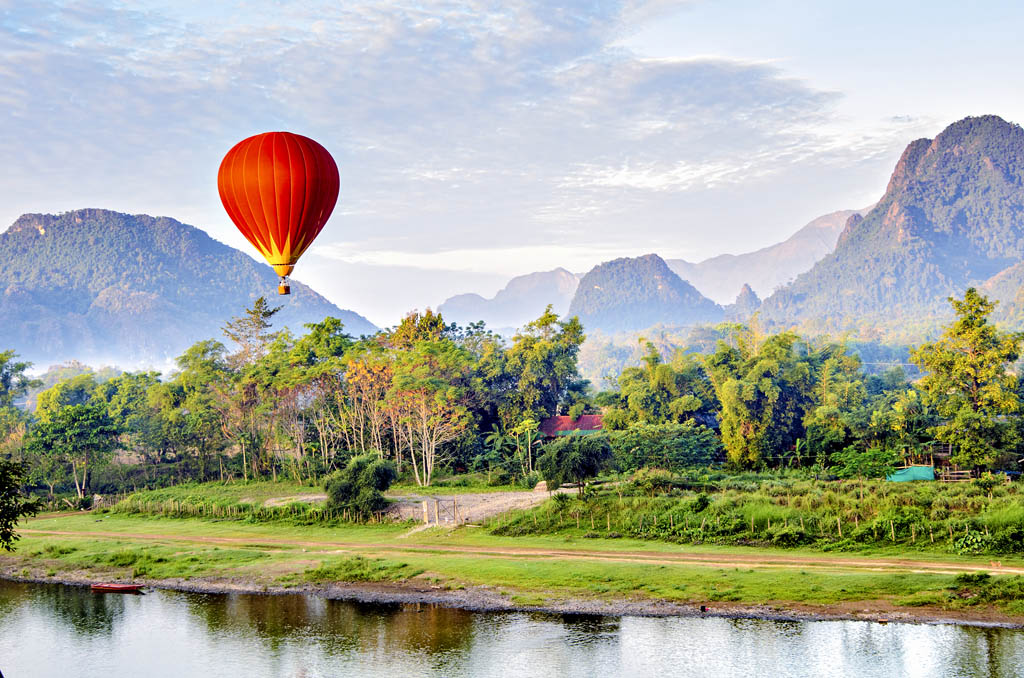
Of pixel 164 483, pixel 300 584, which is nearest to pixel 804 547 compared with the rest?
pixel 300 584

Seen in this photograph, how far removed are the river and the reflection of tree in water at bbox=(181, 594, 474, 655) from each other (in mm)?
42

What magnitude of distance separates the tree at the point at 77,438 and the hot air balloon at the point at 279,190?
937 inches

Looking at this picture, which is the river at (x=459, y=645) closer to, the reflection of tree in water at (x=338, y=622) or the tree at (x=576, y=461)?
the reflection of tree in water at (x=338, y=622)

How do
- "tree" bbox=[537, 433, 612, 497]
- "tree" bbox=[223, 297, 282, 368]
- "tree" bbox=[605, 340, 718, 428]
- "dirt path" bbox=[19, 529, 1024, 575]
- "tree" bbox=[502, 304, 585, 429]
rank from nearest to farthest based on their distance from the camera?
"dirt path" bbox=[19, 529, 1024, 575], "tree" bbox=[537, 433, 612, 497], "tree" bbox=[605, 340, 718, 428], "tree" bbox=[502, 304, 585, 429], "tree" bbox=[223, 297, 282, 368]

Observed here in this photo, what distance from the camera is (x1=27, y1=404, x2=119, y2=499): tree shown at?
40469 millimetres

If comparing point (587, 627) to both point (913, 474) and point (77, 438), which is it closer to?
point (913, 474)

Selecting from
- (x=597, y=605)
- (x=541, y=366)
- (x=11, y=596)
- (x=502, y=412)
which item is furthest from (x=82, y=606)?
(x=541, y=366)

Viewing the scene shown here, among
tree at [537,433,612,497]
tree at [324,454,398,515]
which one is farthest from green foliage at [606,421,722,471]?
tree at [324,454,398,515]

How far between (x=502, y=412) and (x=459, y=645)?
25.2m

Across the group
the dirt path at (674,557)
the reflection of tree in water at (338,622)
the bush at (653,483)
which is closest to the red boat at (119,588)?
the reflection of tree in water at (338,622)

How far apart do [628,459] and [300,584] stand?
1417 cm

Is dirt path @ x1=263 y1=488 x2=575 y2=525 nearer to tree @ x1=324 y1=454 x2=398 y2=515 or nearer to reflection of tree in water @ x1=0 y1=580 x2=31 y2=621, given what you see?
tree @ x1=324 y1=454 x2=398 y2=515

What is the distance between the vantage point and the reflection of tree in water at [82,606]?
70.7 ft

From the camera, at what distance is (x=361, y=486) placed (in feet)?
104
